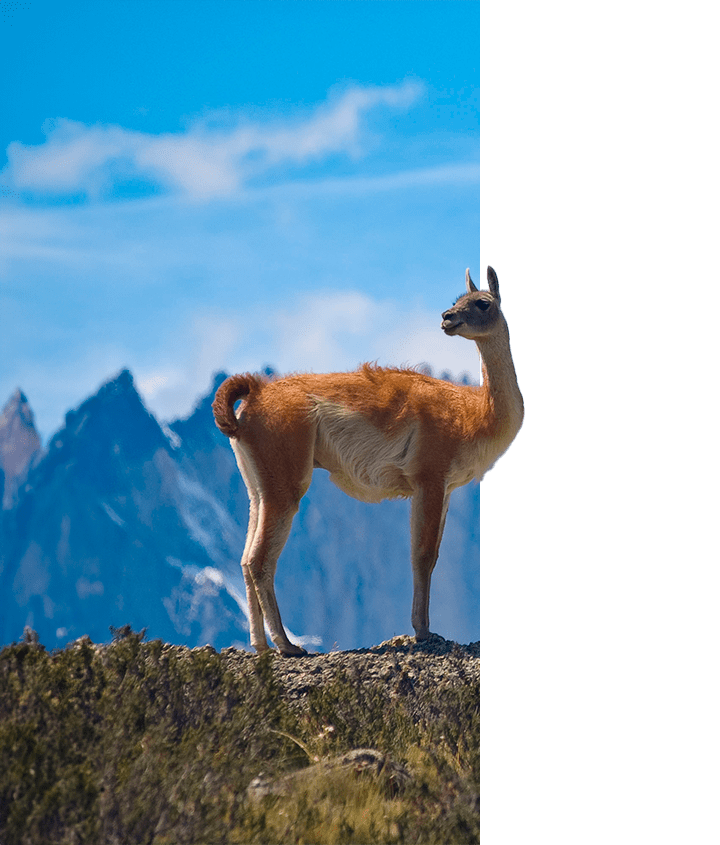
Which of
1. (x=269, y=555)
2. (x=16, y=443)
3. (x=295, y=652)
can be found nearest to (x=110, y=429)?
(x=16, y=443)

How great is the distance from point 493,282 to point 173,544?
9.20 feet

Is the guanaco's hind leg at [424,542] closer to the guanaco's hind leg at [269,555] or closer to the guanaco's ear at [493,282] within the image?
the guanaco's hind leg at [269,555]

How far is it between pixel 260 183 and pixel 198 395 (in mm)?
1482

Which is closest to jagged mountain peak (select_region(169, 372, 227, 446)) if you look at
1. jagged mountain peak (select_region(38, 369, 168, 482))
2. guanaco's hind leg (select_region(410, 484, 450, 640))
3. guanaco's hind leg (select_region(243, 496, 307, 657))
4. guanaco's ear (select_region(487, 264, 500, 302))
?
jagged mountain peak (select_region(38, 369, 168, 482))

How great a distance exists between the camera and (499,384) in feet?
27.1

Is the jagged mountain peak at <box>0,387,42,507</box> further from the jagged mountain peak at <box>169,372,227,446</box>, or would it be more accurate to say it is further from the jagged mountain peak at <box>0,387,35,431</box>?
the jagged mountain peak at <box>169,372,227,446</box>

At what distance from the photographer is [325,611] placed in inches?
337

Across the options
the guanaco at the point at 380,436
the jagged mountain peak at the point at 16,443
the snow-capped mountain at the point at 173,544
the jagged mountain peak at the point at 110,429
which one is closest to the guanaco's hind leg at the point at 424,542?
the guanaco at the point at 380,436

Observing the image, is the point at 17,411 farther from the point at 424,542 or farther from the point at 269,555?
the point at 424,542

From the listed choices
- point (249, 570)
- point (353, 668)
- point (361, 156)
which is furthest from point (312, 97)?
point (353, 668)

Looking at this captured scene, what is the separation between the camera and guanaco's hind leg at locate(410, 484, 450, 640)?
27.1ft

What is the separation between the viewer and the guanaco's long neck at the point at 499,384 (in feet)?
27.1

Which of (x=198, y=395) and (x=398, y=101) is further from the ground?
(x=398, y=101)

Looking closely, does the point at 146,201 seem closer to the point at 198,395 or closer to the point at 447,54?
the point at 198,395
